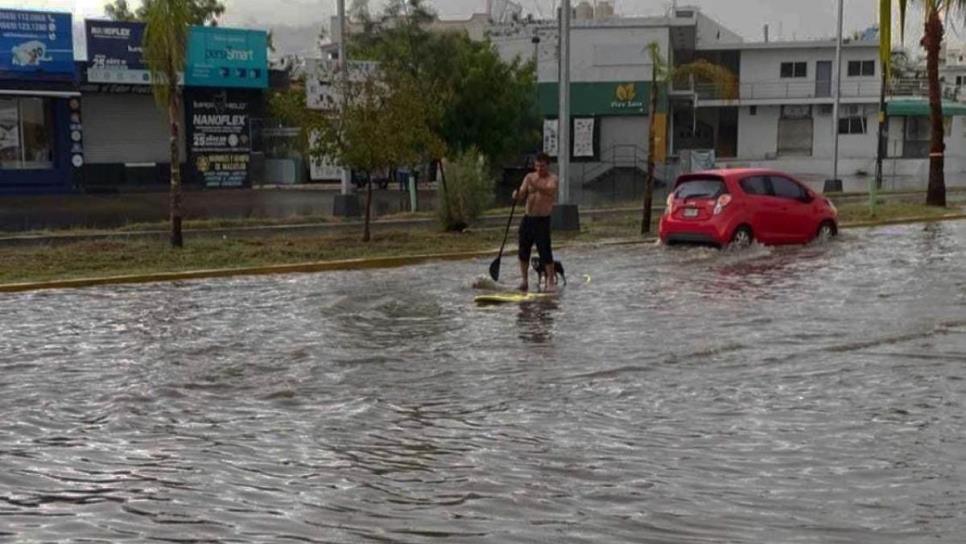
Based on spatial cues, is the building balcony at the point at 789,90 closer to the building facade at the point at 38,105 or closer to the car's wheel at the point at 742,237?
the building facade at the point at 38,105

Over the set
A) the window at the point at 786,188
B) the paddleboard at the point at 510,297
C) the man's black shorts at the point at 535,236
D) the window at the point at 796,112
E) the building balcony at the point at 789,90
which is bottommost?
the paddleboard at the point at 510,297

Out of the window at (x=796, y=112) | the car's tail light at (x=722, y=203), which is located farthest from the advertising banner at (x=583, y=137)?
the car's tail light at (x=722, y=203)

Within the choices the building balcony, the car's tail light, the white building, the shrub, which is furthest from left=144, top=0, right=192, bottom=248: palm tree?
the building balcony

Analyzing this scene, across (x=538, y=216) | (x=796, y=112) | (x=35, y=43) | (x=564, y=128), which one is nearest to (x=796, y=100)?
(x=796, y=112)

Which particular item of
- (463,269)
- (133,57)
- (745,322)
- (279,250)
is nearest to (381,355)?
(745,322)

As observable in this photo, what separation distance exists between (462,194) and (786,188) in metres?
6.64

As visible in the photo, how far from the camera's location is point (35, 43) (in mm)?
40656

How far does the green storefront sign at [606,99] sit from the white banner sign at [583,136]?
2.65 metres

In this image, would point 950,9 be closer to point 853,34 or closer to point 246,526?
point 246,526

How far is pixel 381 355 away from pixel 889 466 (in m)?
5.01

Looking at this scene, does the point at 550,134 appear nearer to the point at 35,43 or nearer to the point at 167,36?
the point at 35,43

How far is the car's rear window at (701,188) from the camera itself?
19781 mm

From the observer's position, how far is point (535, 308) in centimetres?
1369

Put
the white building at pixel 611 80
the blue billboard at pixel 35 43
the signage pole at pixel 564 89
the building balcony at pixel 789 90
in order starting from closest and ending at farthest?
the signage pole at pixel 564 89
the blue billboard at pixel 35 43
the white building at pixel 611 80
the building balcony at pixel 789 90
